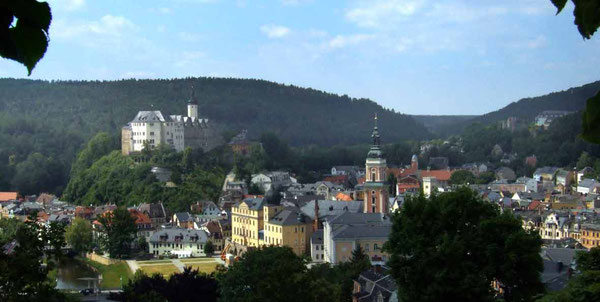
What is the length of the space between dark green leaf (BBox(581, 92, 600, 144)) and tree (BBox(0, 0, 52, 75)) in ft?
3.91

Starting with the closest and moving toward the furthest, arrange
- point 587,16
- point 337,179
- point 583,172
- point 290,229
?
1. point 587,16
2. point 290,229
3. point 583,172
4. point 337,179

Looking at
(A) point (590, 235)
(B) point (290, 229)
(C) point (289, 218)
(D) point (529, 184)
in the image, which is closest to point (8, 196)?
(C) point (289, 218)

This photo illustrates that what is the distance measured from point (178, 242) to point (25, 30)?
5142cm

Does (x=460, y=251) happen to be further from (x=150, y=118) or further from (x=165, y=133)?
(x=165, y=133)

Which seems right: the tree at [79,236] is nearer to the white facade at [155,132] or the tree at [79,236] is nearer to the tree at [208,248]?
the tree at [208,248]

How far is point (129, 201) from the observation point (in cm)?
6725

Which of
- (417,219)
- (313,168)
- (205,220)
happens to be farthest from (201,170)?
(417,219)

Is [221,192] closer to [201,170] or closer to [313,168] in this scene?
[201,170]

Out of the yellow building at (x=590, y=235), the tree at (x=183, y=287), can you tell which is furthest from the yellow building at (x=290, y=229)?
the tree at (x=183, y=287)

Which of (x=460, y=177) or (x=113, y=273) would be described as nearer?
(x=113, y=273)

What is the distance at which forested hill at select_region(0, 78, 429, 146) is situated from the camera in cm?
12888

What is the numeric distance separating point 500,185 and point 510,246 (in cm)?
6035

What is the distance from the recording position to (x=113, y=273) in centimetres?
4547

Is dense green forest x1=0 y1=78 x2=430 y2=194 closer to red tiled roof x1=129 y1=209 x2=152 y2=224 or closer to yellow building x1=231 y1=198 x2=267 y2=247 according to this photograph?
red tiled roof x1=129 y1=209 x2=152 y2=224
